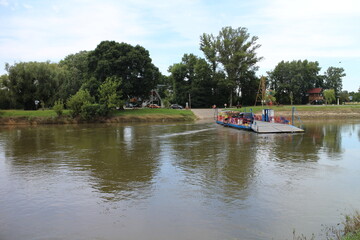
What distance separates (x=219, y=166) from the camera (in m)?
15.2

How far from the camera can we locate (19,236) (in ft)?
25.7

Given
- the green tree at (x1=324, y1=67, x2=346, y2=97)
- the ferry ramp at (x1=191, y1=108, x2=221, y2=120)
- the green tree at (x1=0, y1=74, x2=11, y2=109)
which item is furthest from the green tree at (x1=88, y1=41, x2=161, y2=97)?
the green tree at (x1=324, y1=67, x2=346, y2=97)

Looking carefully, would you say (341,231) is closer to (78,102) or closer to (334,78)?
(78,102)

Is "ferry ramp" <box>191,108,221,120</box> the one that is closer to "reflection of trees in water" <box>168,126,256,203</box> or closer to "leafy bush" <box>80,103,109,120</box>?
"leafy bush" <box>80,103,109,120</box>

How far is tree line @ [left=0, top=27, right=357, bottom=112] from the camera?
5331 cm

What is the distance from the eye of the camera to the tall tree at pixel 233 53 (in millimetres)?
67188

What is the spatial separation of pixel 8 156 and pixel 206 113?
43.8 meters

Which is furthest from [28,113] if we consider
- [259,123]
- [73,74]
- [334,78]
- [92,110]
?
[334,78]

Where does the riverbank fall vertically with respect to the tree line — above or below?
below

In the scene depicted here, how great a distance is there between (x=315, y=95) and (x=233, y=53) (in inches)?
1226

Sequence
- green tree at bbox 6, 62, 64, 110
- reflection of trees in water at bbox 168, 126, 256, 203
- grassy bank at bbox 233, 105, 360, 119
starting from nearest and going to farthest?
reflection of trees in water at bbox 168, 126, 256, 203 < green tree at bbox 6, 62, 64, 110 < grassy bank at bbox 233, 105, 360, 119

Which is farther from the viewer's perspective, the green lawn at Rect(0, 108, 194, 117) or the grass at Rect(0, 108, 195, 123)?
the green lawn at Rect(0, 108, 194, 117)

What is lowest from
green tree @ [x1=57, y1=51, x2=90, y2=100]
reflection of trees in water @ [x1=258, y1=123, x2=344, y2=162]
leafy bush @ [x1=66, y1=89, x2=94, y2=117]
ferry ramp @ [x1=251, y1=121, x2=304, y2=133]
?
reflection of trees in water @ [x1=258, y1=123, x2=344, y2=162]

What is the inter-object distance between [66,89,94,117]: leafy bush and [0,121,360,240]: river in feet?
100
